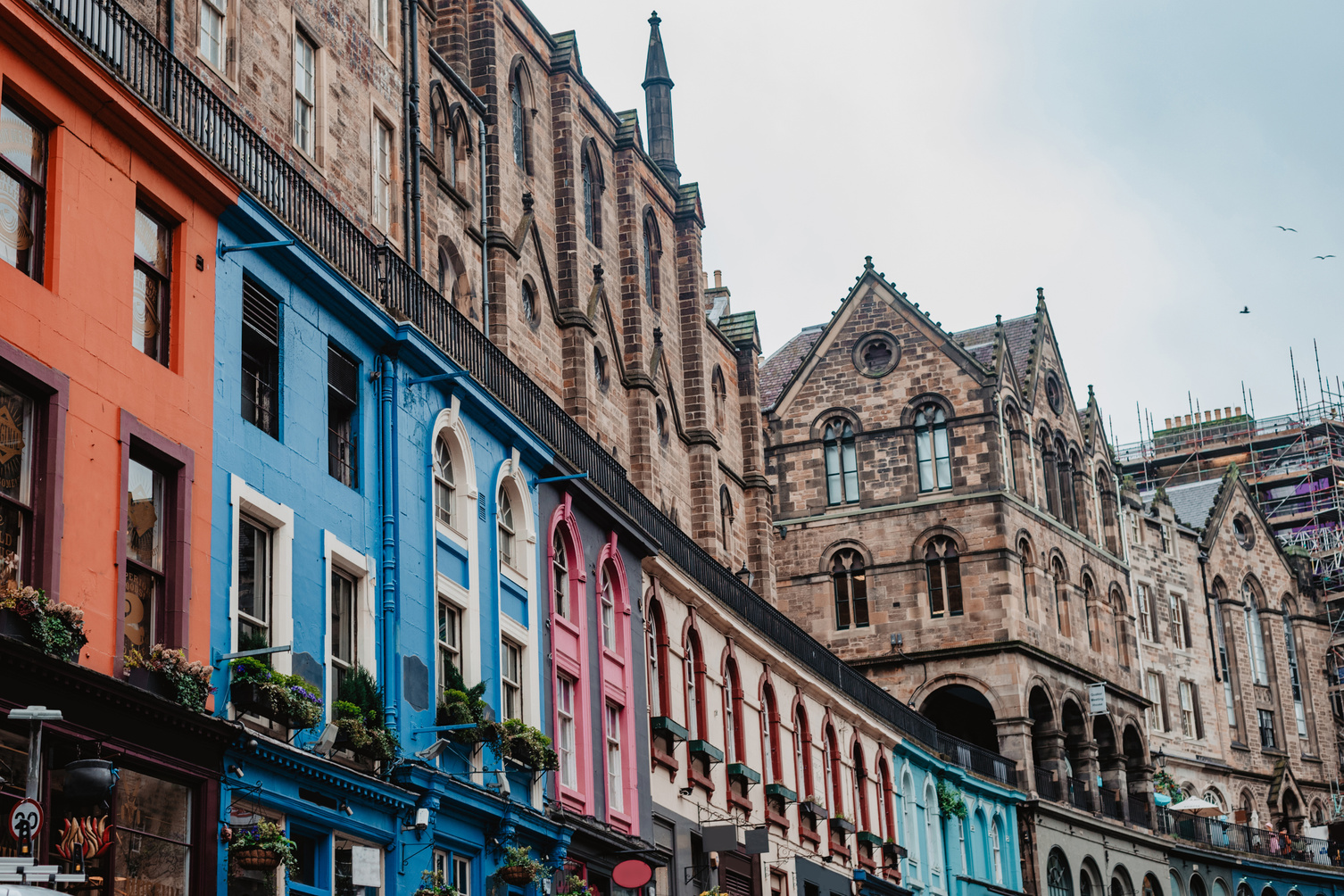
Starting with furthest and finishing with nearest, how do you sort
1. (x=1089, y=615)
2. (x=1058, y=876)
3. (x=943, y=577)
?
1. (x=1089, y=615)
2. (x=943, y=577)
3. (x=1058, y=876)

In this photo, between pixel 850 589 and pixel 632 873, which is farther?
pixel 850 589

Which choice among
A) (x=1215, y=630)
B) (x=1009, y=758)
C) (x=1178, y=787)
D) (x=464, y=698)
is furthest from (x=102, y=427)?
(x=1215, y=630)

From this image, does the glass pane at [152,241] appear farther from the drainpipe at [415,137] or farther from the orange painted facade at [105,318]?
the drainpipe at [415,137]

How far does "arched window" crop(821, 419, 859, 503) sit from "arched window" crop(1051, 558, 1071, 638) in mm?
7296

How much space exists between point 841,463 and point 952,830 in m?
16.7

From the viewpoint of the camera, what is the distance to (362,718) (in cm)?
2175

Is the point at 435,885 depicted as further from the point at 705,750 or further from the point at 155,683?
the point at 705,750

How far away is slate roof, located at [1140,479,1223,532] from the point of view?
282 feet

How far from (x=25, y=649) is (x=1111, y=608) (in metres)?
56.8

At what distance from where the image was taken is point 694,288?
55.4 m

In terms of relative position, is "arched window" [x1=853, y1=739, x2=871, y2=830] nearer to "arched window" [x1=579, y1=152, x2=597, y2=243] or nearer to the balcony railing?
"arched window" [x1=579, y1=152, x2=597, y2=243]

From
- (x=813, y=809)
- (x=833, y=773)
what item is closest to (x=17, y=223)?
(x=813, y=809)

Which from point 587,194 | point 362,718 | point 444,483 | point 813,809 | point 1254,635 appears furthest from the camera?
point 1254,635

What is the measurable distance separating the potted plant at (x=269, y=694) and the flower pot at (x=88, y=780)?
3548mm
